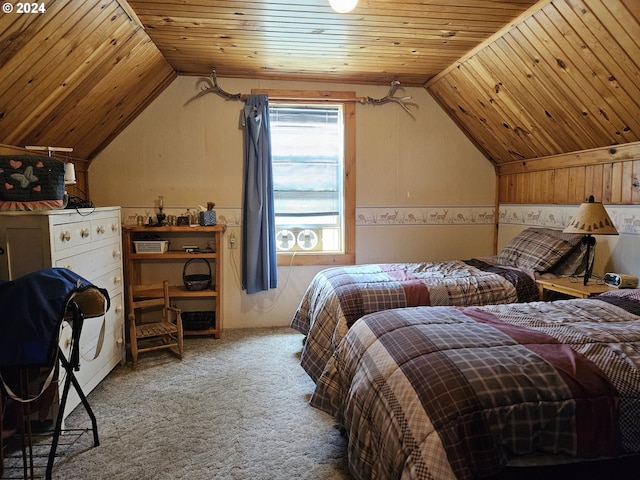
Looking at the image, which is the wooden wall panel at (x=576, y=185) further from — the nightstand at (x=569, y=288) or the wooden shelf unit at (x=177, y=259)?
the wooden shelf unit at (x=177, y=259)

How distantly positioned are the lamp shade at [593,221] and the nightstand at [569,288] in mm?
360

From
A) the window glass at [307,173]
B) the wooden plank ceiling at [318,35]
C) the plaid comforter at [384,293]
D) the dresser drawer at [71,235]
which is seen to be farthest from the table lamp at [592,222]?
the dresser drawer at [71,235]

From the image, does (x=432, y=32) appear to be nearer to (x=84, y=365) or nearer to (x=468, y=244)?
(x=468, y=244)

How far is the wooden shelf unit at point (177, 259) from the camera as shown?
3.65 metres

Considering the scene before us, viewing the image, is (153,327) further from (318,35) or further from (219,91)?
(318,35)

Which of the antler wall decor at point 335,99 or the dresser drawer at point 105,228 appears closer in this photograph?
the dresser drawer at point 105,228

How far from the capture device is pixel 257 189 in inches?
153

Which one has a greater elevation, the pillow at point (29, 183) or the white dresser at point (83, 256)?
the pillow at point (29, 183)

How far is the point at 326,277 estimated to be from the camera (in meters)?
3.21

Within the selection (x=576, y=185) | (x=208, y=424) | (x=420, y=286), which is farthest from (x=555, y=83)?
(x=208, y=424)

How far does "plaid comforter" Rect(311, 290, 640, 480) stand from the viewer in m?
1.26

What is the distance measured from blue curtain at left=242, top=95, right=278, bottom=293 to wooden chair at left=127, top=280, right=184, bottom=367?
78 cm

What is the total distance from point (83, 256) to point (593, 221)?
328cm

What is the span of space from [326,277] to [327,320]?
0.52m
